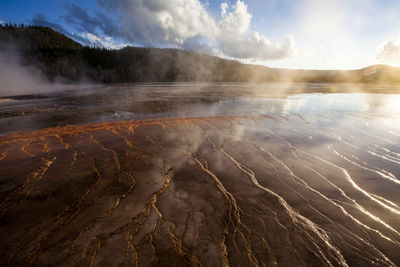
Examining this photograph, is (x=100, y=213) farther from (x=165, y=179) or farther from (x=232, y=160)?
(x=232, y=160)

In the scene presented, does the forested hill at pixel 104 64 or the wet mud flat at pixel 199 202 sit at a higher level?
the forested hill at pixel 104 64

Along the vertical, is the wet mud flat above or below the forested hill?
below

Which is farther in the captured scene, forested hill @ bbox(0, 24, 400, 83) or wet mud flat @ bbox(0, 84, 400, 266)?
forested hill @ bbox(0, 24, 400, 83)

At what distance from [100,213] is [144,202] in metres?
0.69

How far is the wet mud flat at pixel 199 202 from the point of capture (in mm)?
2180

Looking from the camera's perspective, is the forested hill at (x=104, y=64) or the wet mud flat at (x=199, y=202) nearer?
the wet mud flat at (x=199, y=202)

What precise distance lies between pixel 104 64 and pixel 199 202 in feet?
361

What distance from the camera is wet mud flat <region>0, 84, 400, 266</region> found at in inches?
85.8

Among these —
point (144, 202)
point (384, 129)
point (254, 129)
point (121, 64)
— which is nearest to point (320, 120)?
point (384, 129)

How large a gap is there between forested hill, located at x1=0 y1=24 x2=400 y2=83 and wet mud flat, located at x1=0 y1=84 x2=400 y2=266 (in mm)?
82753

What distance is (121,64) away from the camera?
94438mm

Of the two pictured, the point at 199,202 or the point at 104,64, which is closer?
the point at 199,202

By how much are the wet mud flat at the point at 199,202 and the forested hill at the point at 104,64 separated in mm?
82753

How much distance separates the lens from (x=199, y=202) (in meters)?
3.05
